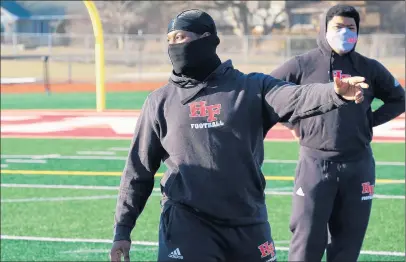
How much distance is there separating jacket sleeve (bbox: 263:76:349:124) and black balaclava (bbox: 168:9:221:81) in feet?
1.04

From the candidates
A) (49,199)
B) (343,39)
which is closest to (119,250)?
(343,39)

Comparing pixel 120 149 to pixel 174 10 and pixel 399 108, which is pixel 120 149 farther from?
pixel 174 10

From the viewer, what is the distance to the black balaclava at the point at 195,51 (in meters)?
4.89

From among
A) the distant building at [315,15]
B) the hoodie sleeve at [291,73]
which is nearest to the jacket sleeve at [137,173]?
the hoodie sleeve at [291,73]

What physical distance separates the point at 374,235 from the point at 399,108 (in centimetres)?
246

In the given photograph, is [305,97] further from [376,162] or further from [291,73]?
[376,162]

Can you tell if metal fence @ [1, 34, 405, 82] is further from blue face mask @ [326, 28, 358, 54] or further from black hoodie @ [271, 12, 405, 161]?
blue face mask @ [326, 28, 358, 54]

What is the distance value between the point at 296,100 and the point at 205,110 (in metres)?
0.47

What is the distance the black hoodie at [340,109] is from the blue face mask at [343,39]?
0.29ft

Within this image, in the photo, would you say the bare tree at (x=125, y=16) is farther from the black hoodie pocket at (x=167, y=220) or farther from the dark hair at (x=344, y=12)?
the black hoodie pocket at (x=167, y=220)

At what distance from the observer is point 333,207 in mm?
6918

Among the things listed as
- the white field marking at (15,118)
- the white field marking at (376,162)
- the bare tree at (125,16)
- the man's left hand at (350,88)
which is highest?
the man's left hand at (350,88)

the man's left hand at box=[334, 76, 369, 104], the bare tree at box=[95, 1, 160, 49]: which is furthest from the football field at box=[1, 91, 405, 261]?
the bare tree at box=[95, 1, 160, 49]

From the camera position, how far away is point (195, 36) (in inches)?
194
